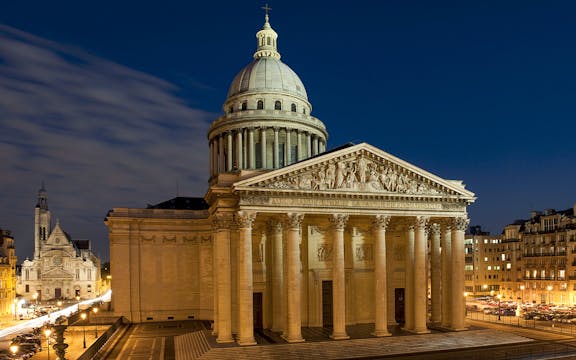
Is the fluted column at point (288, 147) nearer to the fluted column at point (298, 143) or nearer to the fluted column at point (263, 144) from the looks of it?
the fluted column at point (298, 143)

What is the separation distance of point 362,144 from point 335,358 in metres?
18.6

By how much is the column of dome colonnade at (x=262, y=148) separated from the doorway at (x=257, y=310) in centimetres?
2581

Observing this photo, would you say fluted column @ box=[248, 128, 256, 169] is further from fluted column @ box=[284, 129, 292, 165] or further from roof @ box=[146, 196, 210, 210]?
roof @ box=[146, 196, 210, 210]

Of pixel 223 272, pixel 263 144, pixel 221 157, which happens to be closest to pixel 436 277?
pixel 223 272

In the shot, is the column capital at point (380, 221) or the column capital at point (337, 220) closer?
the column capital at point (337, 220)

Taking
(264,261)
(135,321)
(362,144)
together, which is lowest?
(135,321)

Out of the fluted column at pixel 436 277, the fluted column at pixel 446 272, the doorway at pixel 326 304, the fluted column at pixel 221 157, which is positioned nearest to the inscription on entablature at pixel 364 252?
the doorway at pixel 326 304

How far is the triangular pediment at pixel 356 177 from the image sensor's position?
146 ft

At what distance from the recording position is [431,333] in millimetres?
48500

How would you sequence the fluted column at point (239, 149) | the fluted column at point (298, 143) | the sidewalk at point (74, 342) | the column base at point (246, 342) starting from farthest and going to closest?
the fluted column at point (298, 143) → the fluted column at point (239, 149) → the sidewalk at point (74, 342) → the column base at point (246, 342)

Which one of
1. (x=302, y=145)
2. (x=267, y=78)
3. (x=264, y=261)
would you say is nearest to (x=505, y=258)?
(x=302, y=145)

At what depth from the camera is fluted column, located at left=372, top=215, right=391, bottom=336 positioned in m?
47.2

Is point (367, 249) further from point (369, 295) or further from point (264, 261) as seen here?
point (264, 261)

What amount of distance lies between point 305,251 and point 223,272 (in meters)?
11.0
